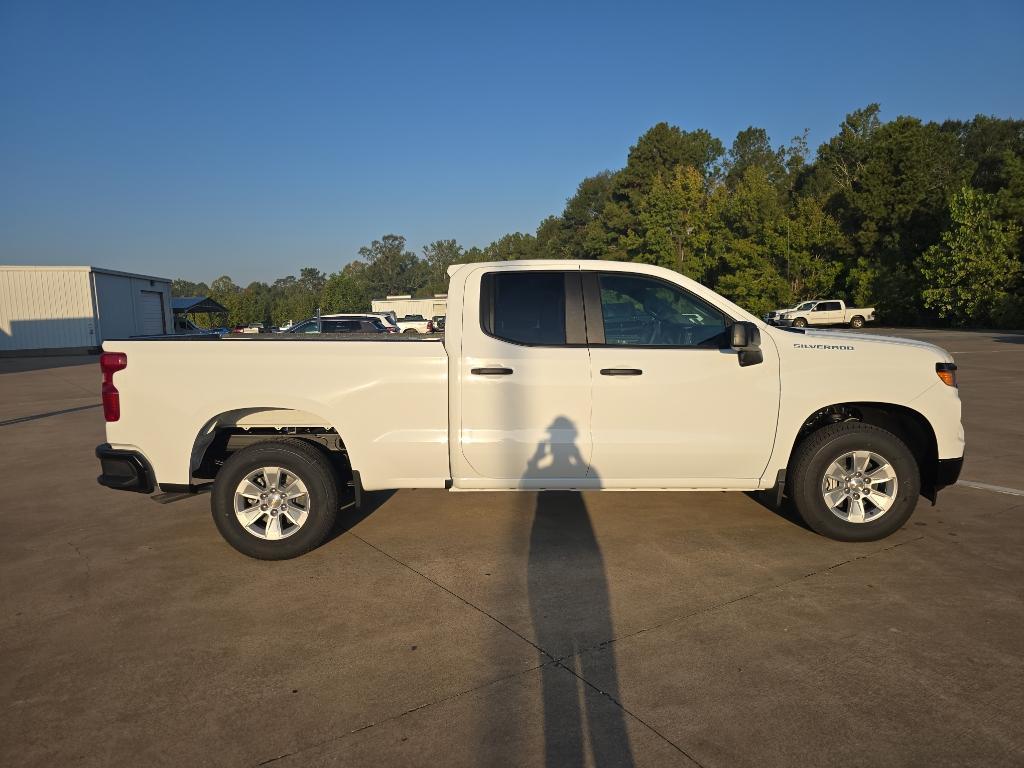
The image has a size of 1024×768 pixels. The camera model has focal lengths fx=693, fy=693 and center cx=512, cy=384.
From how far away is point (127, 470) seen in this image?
471 cm

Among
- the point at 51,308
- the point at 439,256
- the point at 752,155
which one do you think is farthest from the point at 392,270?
the point at 51,308

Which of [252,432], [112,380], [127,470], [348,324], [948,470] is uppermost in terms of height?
[348,324]

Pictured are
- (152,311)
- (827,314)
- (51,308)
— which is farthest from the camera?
(827,314)

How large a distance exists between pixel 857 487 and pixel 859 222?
5453 centimetres

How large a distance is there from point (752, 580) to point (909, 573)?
1.02m

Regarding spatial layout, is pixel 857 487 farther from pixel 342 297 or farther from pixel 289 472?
pixel 342 297

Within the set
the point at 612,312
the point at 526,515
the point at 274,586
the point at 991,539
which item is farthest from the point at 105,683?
the point at 991,539

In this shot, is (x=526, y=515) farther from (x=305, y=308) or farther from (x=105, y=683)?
(x=305, y=308)

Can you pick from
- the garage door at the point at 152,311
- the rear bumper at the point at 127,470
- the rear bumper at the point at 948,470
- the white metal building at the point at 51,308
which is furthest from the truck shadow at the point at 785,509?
the garage door at the point at 152,311

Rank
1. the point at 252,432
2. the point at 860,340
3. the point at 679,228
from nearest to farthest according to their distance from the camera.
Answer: the point at 860,340 < the point at 252,432 < the point at 679,228

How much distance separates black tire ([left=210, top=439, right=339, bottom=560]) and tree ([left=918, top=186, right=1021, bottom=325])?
148 feet

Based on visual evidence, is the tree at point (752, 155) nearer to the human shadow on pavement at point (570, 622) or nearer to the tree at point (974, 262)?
the tree at point (974, 262)

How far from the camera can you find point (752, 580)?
430 cm

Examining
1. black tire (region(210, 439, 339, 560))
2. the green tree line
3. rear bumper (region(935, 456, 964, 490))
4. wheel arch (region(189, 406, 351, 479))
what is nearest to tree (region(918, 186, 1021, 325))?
the green tree line
